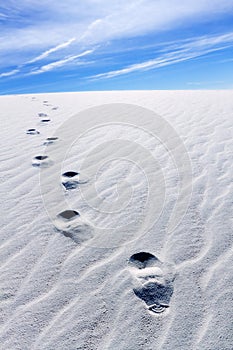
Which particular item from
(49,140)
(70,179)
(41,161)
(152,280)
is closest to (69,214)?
(70,179)

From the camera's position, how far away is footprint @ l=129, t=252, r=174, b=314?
2.11m

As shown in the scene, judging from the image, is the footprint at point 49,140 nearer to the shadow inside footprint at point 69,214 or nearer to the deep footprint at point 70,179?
the deep footprint at point 70,179

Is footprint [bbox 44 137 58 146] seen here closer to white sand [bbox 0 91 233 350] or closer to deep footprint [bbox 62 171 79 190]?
white sand [bbox 0 91 233 350]

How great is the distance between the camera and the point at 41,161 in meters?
4.64

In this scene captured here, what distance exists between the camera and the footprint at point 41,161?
14.8 ft

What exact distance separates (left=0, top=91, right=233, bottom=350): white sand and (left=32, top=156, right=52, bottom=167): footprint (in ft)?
0.38

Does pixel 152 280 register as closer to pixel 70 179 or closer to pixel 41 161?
pixel 70 179

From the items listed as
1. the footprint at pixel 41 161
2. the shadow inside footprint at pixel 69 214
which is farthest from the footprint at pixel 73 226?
the footprint at pixel 41 161

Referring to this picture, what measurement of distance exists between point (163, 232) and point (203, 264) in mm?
537

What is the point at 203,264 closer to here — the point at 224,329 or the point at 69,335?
the point at 224,329

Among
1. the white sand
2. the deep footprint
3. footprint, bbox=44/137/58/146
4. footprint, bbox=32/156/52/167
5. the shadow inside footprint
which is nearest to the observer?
the white sand

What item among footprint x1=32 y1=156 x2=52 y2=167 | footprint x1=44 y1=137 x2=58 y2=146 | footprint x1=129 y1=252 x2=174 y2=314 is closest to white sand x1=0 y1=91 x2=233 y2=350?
footprint x1=129 y1=252 x2=174 y2=314

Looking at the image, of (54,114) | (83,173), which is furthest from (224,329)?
(54,114)

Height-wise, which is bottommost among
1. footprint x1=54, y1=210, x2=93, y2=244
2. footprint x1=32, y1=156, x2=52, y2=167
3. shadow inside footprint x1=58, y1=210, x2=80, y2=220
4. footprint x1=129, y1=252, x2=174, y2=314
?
footprint x1=129, y1=252, x2=174, y2=314
